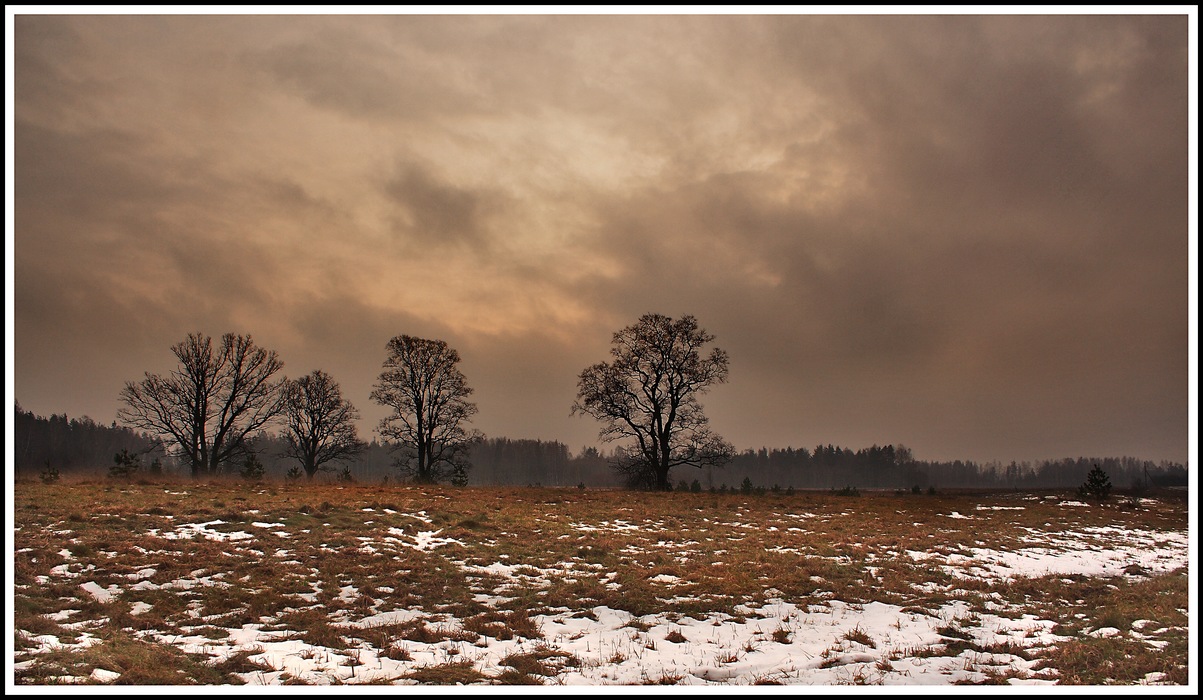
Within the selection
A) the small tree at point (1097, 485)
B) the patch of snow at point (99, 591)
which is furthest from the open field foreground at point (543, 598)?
the small tree at point (1097, 485)

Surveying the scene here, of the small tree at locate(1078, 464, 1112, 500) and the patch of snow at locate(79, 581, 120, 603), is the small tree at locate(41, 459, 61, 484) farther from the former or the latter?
the small tree at locate(1078, 464, 1112, 500)

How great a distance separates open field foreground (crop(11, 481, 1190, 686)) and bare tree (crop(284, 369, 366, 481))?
30.8m

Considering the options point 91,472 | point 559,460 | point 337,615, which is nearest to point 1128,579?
point 337,615

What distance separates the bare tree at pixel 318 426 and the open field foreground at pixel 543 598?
30.8 metres

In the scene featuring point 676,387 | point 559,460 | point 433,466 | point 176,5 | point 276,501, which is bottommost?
point 559,460

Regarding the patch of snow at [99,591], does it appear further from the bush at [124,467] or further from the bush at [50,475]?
the bush at [124,467]

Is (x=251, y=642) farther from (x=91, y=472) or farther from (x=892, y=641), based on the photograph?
(x=91, y=472)

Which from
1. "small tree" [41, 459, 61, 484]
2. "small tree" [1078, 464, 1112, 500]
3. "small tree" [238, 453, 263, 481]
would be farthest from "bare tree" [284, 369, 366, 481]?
"small tree" [1078, 464, 1112, 500]

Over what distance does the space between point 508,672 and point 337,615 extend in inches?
166

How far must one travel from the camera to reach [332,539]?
50.5ft

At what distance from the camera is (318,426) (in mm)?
51188

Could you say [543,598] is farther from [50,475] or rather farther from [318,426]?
[318,426]

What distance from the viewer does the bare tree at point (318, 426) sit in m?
50.7

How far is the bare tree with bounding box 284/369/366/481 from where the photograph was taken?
5072cm
